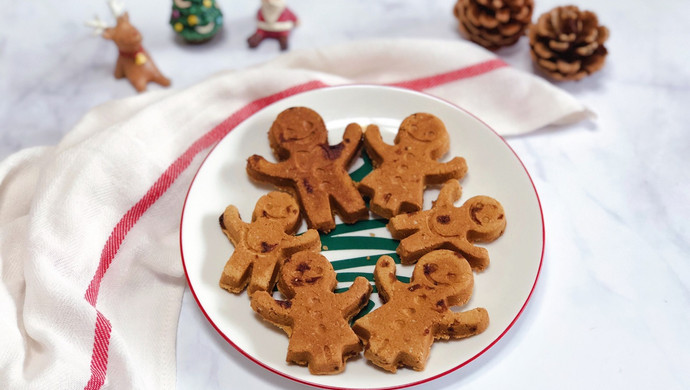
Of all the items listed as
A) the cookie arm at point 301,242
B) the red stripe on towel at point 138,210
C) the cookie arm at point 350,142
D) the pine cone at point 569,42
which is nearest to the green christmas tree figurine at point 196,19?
the red stripe on towel at point 138,210

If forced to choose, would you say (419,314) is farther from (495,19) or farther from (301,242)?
(495,19)

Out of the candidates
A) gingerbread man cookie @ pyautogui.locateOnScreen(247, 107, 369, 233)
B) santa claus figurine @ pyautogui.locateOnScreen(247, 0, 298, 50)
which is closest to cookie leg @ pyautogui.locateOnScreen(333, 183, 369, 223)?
gingerbread man cookie @ pyautogui.locateOnScreen(247, 107, 369, 233)

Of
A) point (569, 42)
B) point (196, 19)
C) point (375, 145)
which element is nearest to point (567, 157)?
point (569, 42)

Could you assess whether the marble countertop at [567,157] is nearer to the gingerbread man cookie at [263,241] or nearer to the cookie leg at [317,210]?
the gingerbread man cookie at [263,241]

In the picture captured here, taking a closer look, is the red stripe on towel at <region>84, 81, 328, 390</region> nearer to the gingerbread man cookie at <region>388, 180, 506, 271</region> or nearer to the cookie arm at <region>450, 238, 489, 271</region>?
the gingerbread man cookie at <region>388, 180, 506, 271</region>

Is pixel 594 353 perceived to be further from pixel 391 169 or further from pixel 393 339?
pixel 391 169
